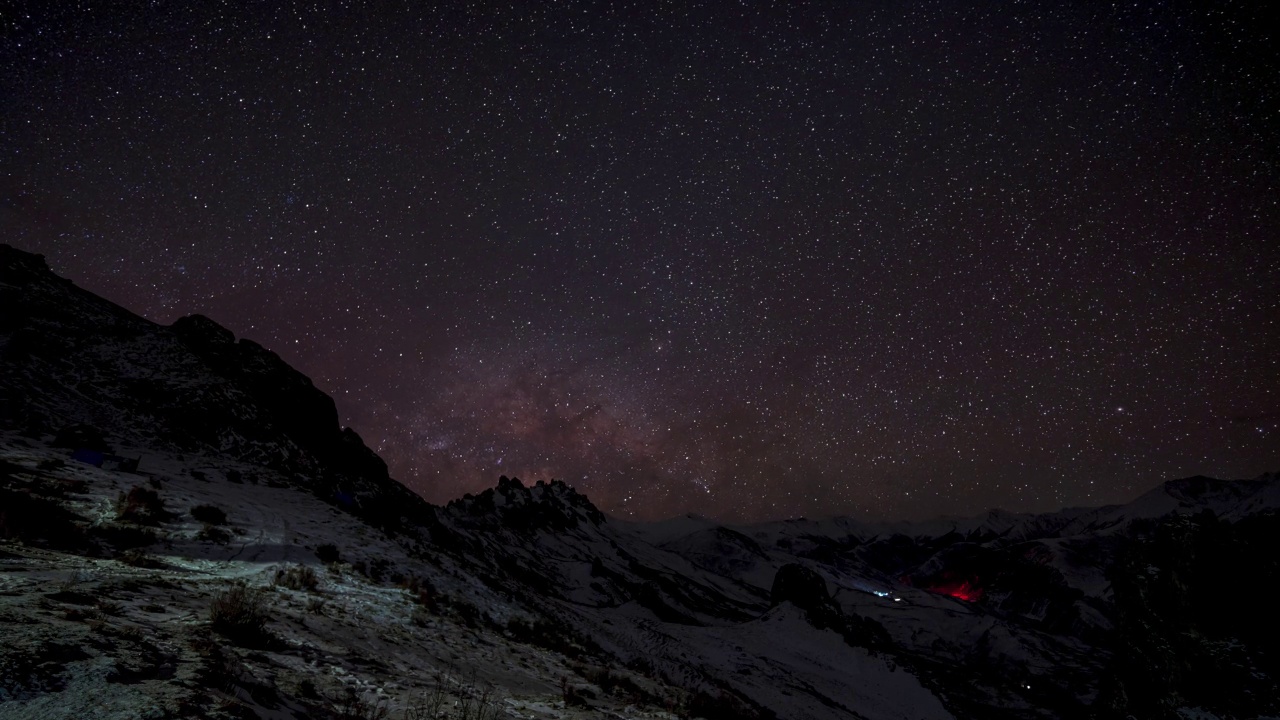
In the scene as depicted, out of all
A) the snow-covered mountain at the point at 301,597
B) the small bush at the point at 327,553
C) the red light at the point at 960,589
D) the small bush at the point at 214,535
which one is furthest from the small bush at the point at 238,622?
the red light at the point at 960,589

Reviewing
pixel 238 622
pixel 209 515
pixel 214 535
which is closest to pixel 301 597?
pixel 238 622

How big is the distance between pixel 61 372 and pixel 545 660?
25394 millimetres

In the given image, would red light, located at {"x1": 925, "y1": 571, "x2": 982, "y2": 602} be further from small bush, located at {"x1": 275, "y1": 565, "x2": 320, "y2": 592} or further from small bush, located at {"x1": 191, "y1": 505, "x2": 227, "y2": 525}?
small bush, located at {"x1": 191, "y1": 505, "x2": 227, "y2": 525}

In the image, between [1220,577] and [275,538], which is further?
[1220,577]

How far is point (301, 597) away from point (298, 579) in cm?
101

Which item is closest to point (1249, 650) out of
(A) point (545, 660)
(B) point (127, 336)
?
(A) point (545, 660)

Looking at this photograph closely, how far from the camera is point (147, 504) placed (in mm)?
10609

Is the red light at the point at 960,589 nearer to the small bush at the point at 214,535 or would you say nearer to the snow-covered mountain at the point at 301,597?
the snow-covered mountain at the point at 301,597

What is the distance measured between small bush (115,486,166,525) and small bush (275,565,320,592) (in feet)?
10.1

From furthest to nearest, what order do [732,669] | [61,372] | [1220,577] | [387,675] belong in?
[732,669]
[1220,577]
[61,372]
[387,675]

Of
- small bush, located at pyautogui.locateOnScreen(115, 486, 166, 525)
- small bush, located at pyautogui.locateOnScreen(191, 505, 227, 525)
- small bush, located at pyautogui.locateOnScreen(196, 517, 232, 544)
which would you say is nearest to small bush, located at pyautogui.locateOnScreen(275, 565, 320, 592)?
small bush, located at pyautogui.locateOnScreen(196, 517, 232, 544)

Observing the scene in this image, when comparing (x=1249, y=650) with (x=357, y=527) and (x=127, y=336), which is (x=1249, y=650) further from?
(x=127, y=336)

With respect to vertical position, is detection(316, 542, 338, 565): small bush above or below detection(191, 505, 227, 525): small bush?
below

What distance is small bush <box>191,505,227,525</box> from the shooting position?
37.3 ft
